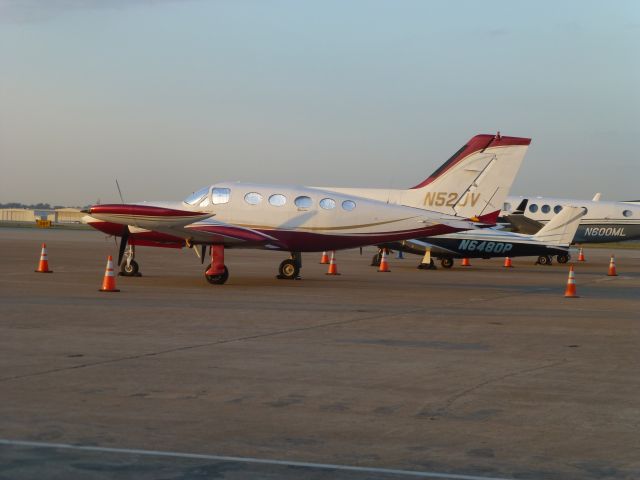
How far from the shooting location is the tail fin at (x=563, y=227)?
117 ft

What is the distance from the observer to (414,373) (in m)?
10.8

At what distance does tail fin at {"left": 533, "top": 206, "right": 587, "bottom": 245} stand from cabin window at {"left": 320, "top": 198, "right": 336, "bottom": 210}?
13019mm

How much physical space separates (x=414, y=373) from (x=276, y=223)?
14.6 m

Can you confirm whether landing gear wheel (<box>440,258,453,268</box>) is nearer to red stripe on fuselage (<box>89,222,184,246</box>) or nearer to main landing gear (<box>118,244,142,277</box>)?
red stripe on fuselage (<box>89,222,184,246</box>)

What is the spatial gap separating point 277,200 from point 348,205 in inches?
75.0

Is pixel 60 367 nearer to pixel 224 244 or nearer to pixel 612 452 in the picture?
pixel 612 452

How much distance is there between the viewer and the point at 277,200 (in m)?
25.2

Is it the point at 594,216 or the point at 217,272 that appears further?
the point at 594,216

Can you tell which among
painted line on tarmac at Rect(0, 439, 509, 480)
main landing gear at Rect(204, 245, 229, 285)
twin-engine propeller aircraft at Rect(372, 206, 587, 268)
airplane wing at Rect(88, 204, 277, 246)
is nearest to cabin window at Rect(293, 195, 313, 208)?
airplane wing at Rect(88, 204, 277, 246)

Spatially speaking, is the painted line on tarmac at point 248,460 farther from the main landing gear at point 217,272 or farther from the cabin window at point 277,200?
the cabin window at point 277,200

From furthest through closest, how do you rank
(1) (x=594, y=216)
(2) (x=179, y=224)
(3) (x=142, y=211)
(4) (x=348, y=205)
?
(1) (x=594, y=216), (4) (x=348, y=205), (2) (x=179, y=224), (3) (x=142, y=211)

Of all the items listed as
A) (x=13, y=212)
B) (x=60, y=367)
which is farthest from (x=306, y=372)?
(x=13, y=212)

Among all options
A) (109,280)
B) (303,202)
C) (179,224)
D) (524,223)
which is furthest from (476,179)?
(524,223)

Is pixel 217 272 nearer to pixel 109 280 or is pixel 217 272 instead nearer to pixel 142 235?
pixel 142 235
